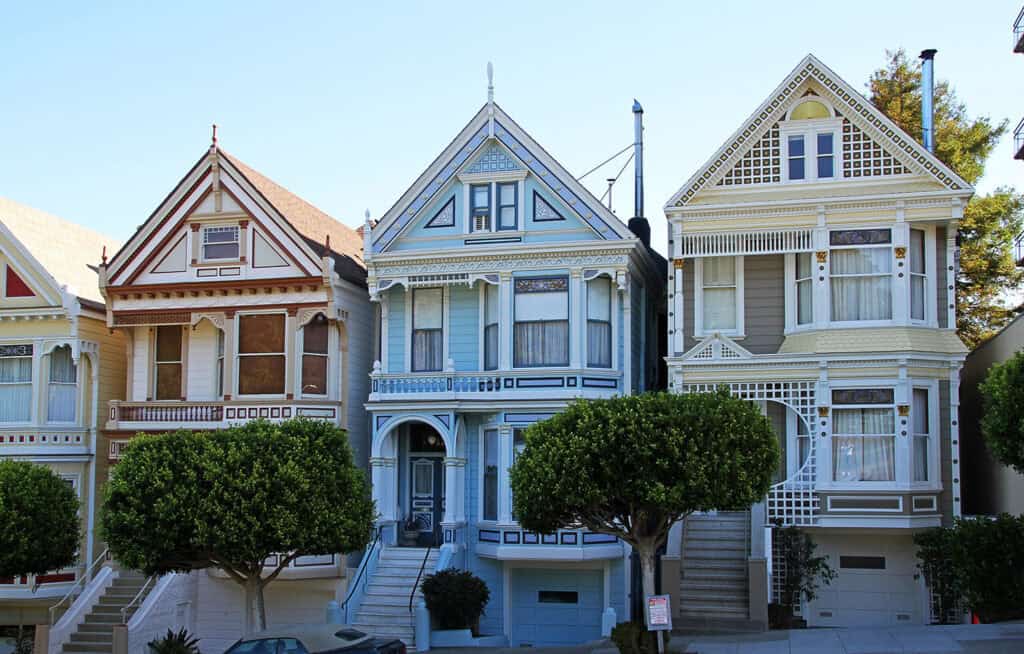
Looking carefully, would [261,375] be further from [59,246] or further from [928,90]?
[928,90]

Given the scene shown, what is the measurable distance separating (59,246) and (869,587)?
2363 centimetres

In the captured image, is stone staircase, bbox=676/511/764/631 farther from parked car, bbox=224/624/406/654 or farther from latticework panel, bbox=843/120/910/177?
latticework panel, bbox=843/120/910/177

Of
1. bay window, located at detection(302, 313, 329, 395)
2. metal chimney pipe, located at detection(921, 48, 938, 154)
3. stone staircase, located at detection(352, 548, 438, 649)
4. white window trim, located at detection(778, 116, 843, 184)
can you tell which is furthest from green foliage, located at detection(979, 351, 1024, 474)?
bay window, located at detection(302, 313, 329, 395)

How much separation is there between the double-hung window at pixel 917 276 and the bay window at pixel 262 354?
50.6 feet

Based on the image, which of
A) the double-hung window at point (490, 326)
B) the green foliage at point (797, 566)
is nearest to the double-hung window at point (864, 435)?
the green foliage at point (797, 566)

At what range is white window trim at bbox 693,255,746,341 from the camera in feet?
90.6

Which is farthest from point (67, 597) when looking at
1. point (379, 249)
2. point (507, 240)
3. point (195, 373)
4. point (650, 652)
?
point (650, 652)

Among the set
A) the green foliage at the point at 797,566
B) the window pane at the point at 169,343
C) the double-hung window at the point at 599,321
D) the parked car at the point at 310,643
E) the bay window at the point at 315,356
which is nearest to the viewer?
the parked car at the point at 310,643

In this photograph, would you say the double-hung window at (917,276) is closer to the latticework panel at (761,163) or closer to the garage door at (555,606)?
the latticework panel at (761,163)

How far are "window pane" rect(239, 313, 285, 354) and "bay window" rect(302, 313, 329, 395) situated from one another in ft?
2.08

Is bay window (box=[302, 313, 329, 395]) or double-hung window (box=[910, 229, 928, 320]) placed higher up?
double-hung window (box=[910, 229, 928, 320])

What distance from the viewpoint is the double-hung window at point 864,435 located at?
25.7 meters

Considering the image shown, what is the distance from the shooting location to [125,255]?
3078 cm

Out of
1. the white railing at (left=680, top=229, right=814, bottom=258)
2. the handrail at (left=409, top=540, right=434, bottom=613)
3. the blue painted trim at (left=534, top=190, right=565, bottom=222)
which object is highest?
the blue painted trim at (left=534, top=190, right=565, bottom=222)
